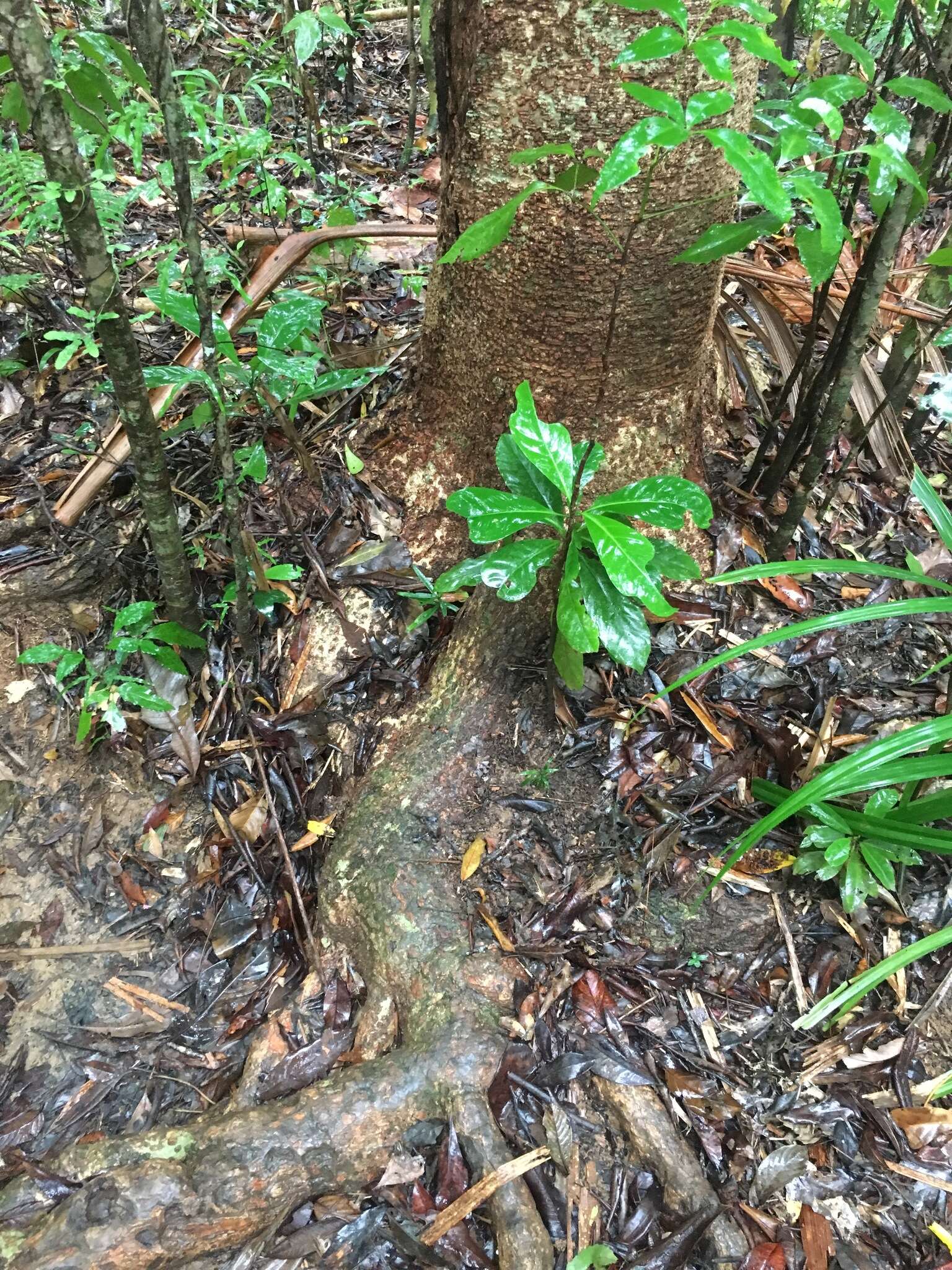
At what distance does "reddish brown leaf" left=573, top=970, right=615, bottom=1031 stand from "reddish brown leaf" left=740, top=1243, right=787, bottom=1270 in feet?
1.78

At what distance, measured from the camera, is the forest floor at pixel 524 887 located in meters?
1.88

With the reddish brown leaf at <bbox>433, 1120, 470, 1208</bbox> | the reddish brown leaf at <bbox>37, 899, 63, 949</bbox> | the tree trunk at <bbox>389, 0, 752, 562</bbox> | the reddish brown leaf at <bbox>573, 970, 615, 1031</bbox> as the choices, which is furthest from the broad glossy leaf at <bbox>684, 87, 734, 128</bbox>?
the reddish brown leaf at <bbox>37, 899, 63, 949</bbox>

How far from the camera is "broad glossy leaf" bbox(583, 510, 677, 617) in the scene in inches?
67.0

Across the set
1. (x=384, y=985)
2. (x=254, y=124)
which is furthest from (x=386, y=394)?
(x=254, y=124)

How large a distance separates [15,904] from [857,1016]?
100 inches

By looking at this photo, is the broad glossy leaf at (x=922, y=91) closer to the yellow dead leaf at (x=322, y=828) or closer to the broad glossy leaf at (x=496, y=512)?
the broad glossy leaf at (x=496, y=512)

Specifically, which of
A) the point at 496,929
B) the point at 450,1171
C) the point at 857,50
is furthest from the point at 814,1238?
the point at 857,50

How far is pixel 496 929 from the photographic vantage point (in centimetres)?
221

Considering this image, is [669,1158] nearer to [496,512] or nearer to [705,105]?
[496,512]

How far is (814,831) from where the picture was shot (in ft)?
6.75

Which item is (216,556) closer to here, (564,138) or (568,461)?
(568,461)

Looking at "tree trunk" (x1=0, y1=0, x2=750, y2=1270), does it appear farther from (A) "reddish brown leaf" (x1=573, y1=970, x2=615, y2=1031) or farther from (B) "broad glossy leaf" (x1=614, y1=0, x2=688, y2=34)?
(B) "broad glossy leaf" (x1=614, y1=0, x2=688, y2=34)

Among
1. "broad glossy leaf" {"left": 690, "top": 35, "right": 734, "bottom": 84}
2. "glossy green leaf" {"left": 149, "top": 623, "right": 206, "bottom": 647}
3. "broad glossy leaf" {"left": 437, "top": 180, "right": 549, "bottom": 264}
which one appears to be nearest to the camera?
"broad glossy leaf" {"left": 690, "top": 35, "right": 734, "bottom": 84}

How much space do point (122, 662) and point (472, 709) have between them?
3.92 ft
